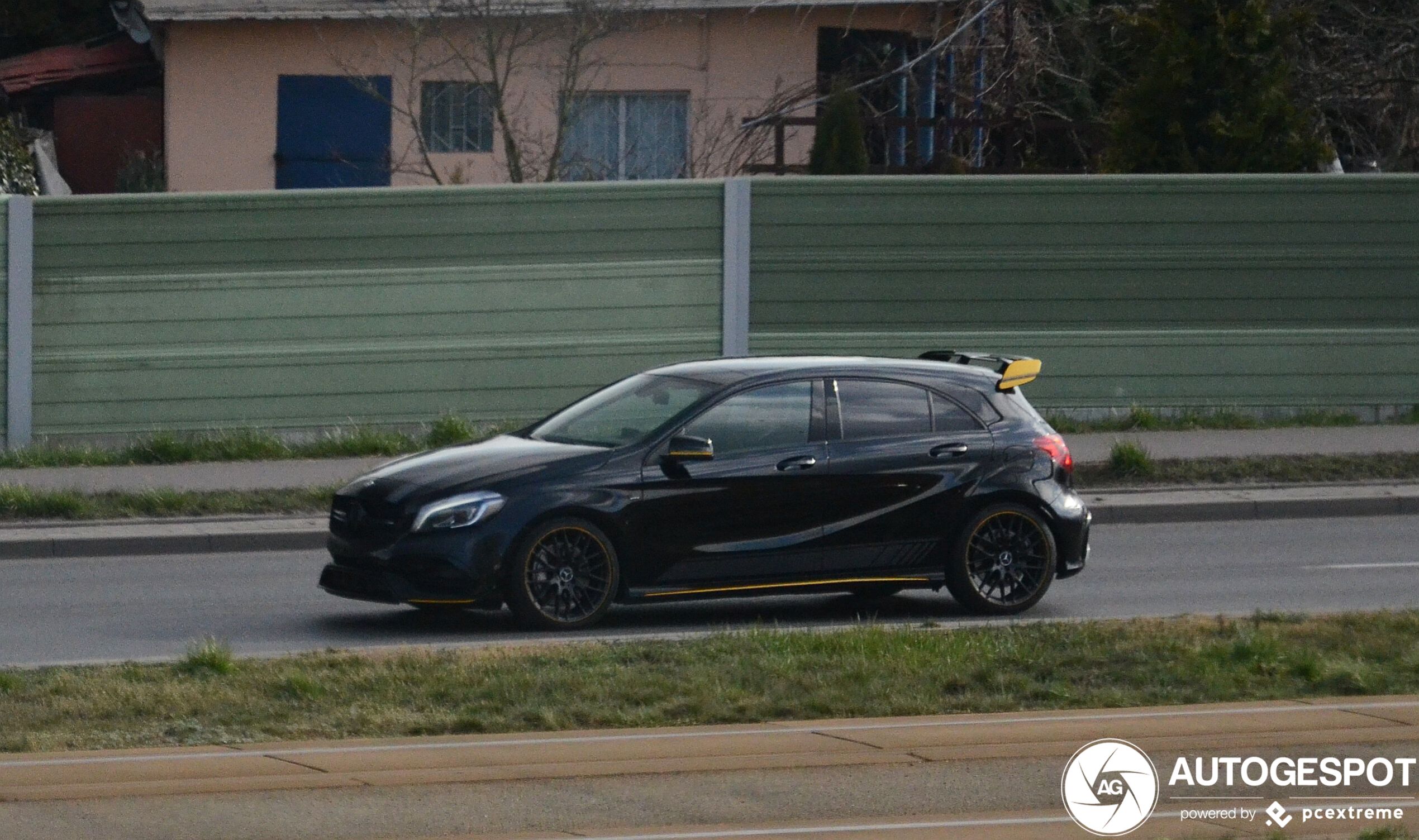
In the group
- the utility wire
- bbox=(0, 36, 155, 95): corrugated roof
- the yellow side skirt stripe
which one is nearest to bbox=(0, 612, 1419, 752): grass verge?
the yellow side skirt stripe

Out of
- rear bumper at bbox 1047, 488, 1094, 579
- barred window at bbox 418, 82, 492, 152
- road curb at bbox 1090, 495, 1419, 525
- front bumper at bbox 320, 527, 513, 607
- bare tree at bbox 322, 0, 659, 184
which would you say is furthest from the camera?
barred window at bbox 418, 82, 492, 152

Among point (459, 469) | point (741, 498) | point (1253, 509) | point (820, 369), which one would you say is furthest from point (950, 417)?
point (1253, 509)

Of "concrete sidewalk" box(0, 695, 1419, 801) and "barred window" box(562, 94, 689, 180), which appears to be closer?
"concrete sidewalk" box(0, 695, 1419, 801)

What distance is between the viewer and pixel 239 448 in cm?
1739

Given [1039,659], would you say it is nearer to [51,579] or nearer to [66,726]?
[66,726]

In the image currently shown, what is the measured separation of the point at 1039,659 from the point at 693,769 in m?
2.65

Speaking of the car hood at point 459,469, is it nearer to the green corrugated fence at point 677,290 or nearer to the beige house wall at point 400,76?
the green corrugated fence at point 677,290

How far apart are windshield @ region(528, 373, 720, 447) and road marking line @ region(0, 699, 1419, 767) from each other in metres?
3.71

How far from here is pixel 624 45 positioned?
2573 cm

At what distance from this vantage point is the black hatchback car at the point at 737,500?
1052 centimetres

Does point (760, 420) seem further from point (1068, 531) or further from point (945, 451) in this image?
point (1068, 531)

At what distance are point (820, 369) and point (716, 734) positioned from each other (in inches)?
168

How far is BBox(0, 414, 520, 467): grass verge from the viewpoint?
17141 millimetres

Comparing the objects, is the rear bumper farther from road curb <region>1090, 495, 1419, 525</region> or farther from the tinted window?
road curb <region>1090, 495, 1419, 525</region>
